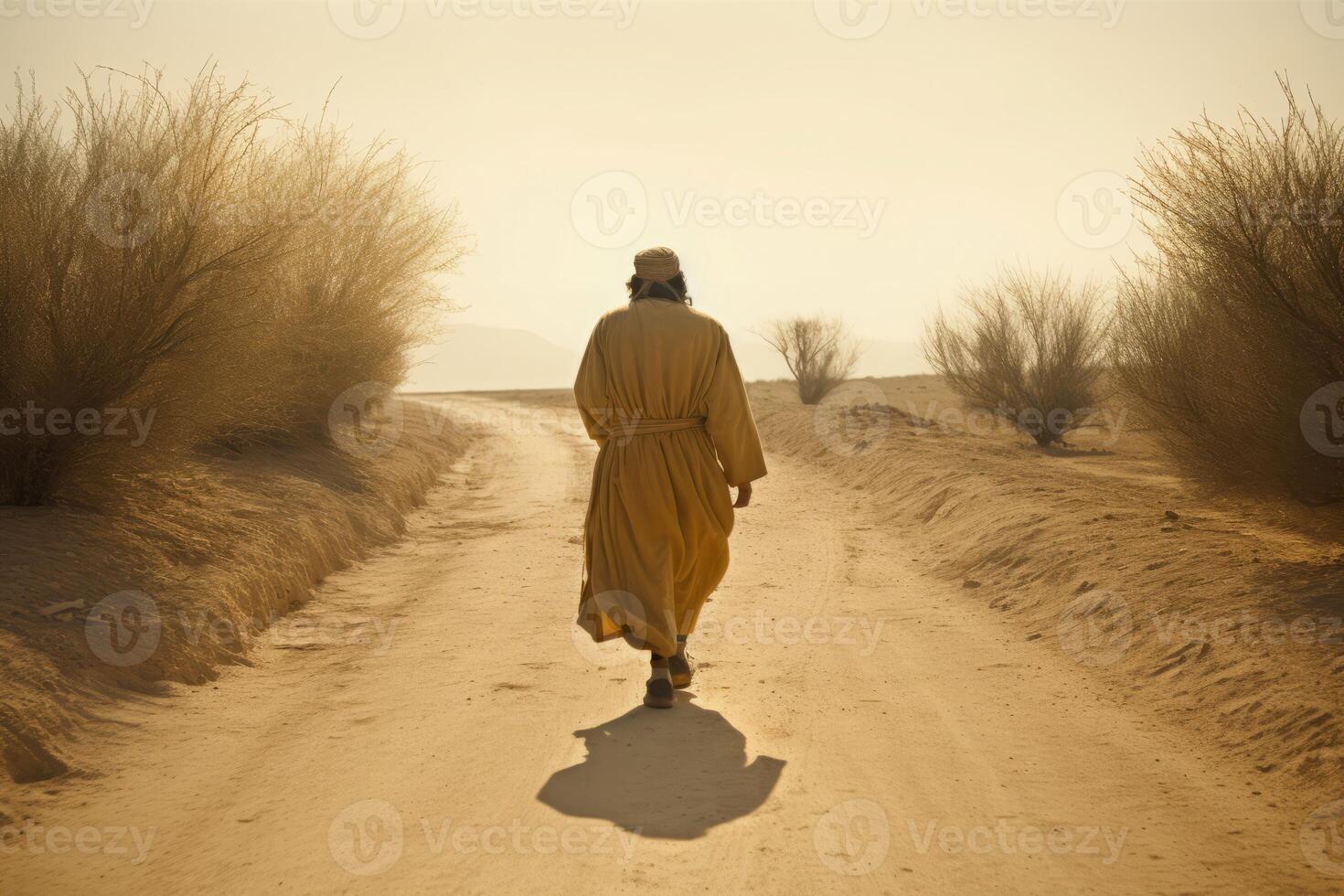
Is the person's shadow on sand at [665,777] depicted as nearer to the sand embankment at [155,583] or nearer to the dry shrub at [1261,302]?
the sand embankment at [155,583]

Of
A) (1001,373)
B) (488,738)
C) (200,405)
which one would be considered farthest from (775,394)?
(488,738)

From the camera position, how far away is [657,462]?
5125 mm

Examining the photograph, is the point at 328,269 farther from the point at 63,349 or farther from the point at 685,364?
the point at 685,364

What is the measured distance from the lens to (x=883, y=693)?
514 cm

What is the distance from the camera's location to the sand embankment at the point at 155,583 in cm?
454

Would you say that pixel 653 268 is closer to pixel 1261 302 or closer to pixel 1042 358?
pixel 1261 302

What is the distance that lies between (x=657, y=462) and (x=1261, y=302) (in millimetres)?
4085

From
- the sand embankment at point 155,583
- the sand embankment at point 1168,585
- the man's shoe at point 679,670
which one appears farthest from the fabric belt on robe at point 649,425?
the sand embankment at point 155,583

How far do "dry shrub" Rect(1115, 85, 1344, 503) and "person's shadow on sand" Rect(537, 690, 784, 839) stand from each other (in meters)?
4.41

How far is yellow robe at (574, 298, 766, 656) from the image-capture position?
198 inches

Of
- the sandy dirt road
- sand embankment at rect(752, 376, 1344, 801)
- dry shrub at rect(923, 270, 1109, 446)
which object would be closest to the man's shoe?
the sandy dirt road

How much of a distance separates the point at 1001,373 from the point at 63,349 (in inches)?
695

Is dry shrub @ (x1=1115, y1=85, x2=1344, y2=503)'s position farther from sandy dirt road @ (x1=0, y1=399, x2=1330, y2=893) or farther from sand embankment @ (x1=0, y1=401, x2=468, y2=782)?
sand embankment @ (x1=0, y1=401, x2=468, y2=782)

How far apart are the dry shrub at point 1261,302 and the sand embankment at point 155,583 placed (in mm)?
6149
